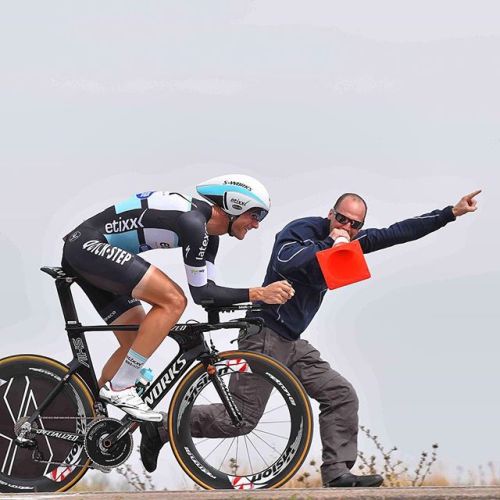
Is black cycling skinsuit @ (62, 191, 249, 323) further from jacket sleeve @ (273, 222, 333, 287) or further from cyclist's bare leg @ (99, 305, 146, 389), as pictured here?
jacket sleeve @ (273, 222, 333, 287)

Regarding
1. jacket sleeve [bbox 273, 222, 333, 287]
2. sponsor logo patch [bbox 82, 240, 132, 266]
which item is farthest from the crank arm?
jacket sleeve [bbox 273, 222, 333, 287]

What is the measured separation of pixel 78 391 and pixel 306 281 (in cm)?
191

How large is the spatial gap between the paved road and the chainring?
390mm

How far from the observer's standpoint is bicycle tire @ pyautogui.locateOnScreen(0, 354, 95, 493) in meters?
8.93

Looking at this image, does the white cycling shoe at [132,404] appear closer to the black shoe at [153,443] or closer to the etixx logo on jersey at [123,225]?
the black shoe at [153,443]

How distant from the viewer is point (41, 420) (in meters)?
9.02

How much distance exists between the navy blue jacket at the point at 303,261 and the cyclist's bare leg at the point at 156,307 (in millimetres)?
942

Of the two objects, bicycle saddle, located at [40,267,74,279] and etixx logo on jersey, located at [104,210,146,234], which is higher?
etixx logo on jersey, located at [104,210,146,234]

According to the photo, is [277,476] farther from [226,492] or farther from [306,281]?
[306,281]

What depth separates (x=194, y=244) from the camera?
27.3 ft

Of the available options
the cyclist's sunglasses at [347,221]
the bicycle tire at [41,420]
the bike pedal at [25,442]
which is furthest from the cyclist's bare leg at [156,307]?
the cyclist's sunglasses at [347,221]

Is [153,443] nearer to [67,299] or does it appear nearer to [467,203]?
[67,299]

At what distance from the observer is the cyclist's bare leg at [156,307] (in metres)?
8.45

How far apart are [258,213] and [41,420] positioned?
2.26 metres
